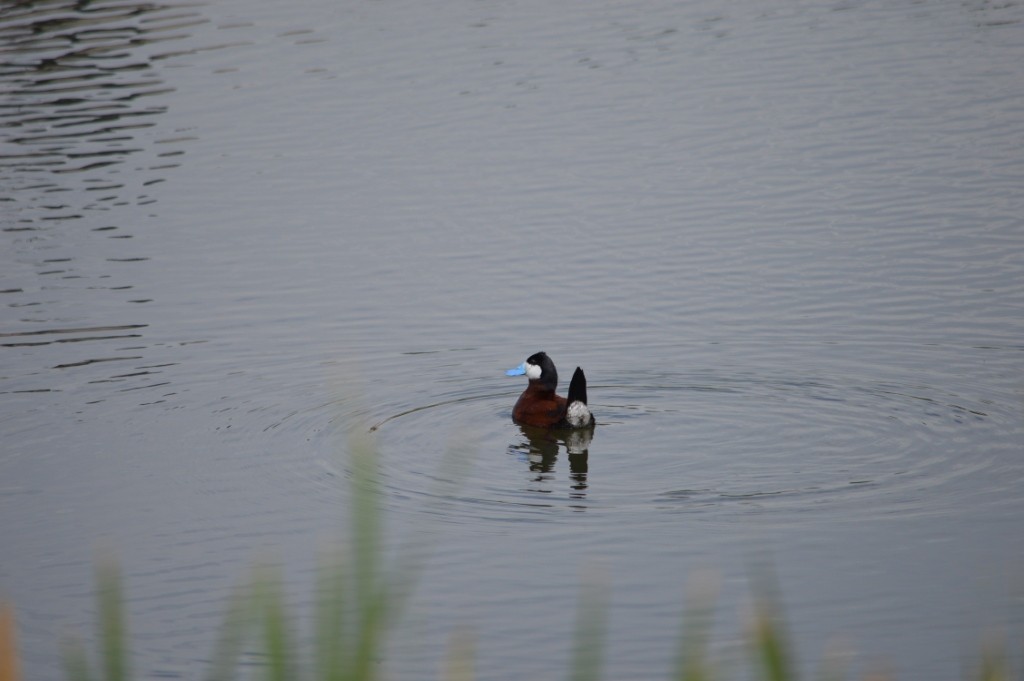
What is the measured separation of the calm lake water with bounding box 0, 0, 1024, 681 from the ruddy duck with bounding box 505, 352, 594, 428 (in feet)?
0.88

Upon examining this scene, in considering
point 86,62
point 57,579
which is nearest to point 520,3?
point 86,62

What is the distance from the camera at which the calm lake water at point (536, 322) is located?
8078mm

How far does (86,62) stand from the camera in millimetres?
26172

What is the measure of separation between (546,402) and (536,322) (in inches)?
96.4

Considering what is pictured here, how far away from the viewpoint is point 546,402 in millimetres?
11219

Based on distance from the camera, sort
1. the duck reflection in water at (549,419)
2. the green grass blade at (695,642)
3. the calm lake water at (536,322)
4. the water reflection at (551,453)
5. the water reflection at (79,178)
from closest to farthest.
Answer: the green grass blade at (695,642)
the calm lake water at (536,322)
the water reflection at (551,453)
the duck reflection in water at (549,419)
the water reflection at (79,178)

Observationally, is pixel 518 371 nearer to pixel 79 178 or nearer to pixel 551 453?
pixel 551 453

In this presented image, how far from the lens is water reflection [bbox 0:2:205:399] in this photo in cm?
1342

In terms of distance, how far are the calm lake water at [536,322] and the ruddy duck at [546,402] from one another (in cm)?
27

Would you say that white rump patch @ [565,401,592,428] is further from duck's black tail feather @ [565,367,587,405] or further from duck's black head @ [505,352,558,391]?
duck's black head @ [505,352,558,391]

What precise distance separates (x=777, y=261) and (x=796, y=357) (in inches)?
120

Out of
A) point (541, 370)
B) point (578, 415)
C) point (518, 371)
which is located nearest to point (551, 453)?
point (578, 415)

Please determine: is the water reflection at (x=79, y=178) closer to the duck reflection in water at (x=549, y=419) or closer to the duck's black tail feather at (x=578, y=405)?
the duck reflection in water at (x=549, y=419)

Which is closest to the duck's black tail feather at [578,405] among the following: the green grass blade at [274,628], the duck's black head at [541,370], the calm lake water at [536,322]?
the calm lake water at [536,322]
